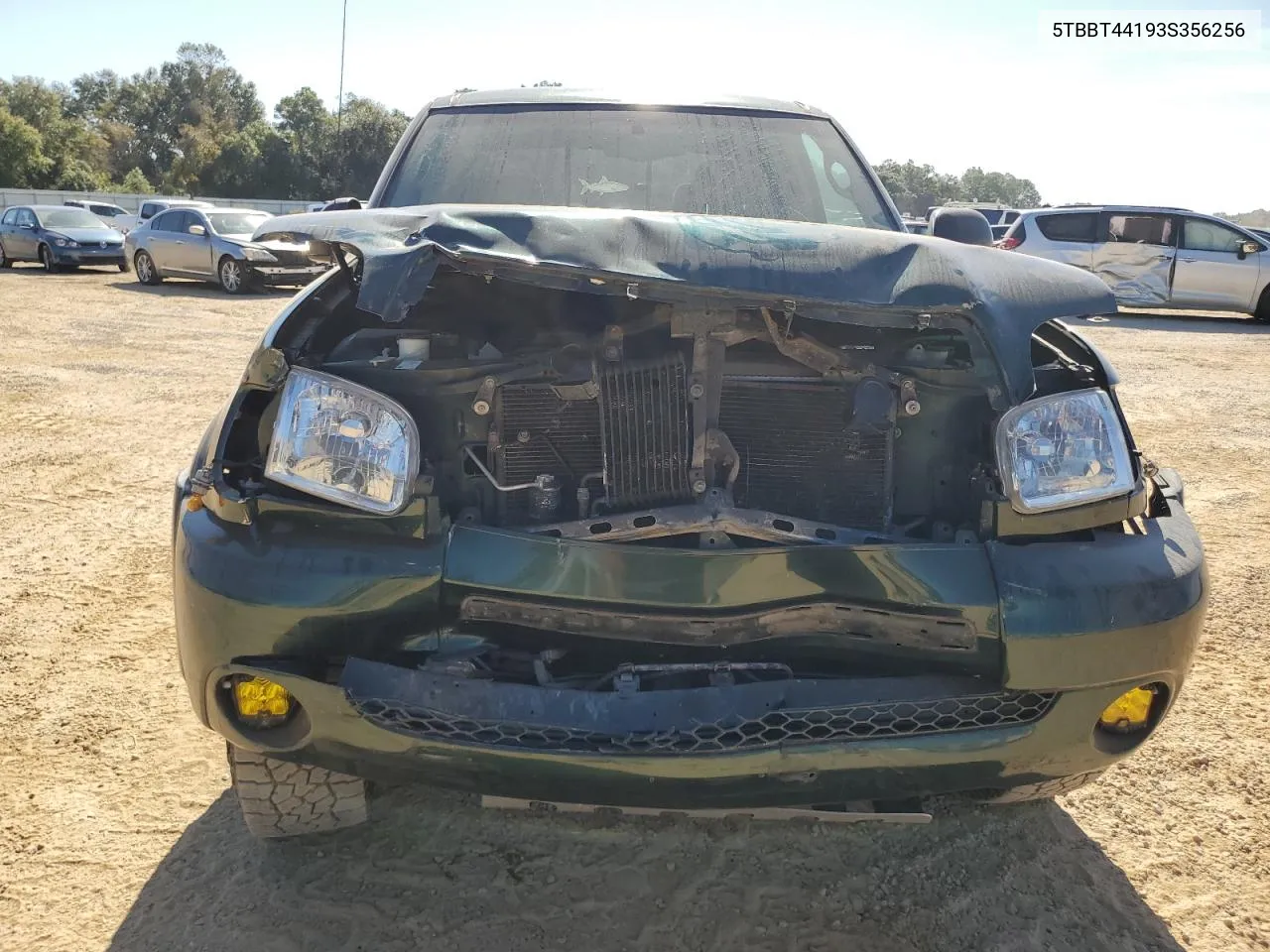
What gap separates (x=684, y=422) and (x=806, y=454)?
1.05ft

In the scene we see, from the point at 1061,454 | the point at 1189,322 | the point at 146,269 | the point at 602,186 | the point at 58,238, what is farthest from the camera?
the point at 58,238

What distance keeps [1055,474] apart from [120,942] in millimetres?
2254

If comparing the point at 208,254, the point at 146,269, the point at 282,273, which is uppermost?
the point at 208,254

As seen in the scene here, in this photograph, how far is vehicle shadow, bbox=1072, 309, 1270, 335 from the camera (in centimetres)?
1409

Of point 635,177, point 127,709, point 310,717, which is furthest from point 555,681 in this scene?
point 635,177

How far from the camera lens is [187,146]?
58156mm

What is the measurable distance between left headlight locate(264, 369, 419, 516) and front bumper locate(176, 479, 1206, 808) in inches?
3.8

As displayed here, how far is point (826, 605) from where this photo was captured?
1975 millimetres

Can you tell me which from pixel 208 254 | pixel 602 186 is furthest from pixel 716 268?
pixel 208 254

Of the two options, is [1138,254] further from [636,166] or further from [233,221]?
[233,221]

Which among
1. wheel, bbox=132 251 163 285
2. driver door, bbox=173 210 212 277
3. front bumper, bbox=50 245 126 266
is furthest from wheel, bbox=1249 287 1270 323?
front bumper, bbox=50 245 126 266

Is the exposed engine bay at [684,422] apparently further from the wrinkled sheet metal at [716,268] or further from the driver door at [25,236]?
the driver door at [25,236]

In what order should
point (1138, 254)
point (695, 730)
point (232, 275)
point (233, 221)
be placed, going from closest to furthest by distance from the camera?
point (695, 730)
point (1138, 254)
point (232, 275)
point (233, 221)

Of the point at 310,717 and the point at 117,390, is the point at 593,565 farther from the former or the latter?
the point at 117,390
